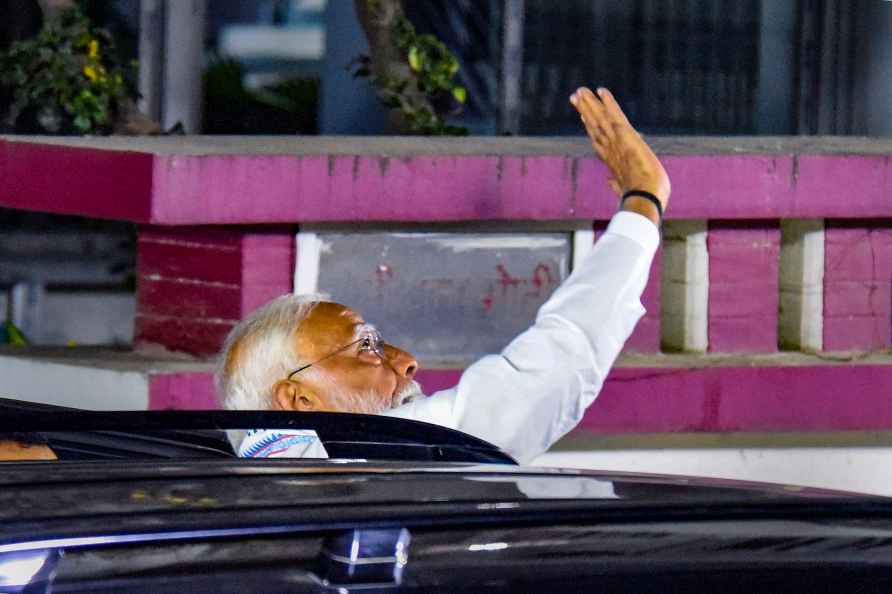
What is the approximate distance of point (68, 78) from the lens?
6223 mm

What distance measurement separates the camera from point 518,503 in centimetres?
182

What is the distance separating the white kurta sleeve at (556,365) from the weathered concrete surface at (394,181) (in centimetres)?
168

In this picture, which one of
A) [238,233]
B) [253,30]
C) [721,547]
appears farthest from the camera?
[253,30]

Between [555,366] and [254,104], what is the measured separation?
5.56m

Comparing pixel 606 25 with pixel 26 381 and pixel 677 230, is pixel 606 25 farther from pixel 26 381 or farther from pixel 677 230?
pixel 26 381

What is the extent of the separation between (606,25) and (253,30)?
135 inches

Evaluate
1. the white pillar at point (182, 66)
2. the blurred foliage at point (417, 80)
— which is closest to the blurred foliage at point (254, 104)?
the white pillar at point (182, 66)

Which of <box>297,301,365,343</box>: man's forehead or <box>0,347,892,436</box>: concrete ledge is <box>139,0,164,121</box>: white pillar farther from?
<box>297,301,365,343</box>: man's forehead

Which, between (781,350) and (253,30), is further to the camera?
(253,30)

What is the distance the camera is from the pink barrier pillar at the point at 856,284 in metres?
5.21

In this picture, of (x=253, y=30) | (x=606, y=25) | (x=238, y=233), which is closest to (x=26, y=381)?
(x=238, y=233)

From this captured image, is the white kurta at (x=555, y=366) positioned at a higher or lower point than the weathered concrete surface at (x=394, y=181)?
lower

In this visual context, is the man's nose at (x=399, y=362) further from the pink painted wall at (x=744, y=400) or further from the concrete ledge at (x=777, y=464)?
the concrete ledge at (x=777, y=464)

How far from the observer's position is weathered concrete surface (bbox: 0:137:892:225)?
4633 millimetres
